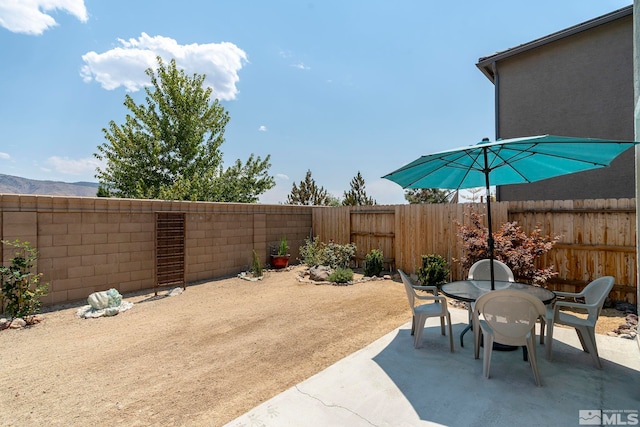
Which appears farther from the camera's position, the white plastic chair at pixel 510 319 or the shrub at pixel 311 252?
the shrub at pixel 311 252

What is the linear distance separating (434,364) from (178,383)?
2556 millimetres

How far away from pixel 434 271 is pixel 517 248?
5.37 ft

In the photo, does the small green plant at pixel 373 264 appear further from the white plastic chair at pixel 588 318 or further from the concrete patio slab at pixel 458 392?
the white plastic chair at pixel 588 318

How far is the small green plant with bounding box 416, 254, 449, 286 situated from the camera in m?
6.49

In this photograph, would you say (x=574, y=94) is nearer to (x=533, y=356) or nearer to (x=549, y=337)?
(x=549, y=337)

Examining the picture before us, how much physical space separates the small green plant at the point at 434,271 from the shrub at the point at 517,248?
0.60 metres

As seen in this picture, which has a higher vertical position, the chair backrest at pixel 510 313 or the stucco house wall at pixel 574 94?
the stucco house wall at pixel 574 94

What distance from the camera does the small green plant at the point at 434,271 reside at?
6488 mm

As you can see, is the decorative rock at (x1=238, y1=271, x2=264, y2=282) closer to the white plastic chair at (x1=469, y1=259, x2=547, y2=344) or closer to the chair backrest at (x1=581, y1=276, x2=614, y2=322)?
the white plastic chair at (x1=469, y1=259, x2=547, y2=344)

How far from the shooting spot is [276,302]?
579 centimetres

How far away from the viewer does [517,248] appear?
17.9ft

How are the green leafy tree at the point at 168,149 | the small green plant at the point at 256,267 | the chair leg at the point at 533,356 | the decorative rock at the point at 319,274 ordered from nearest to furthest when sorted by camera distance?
1. the chair leg at the point at 533,356
2. the decorative rock at the point at 319,274
3. the small green plant at the point at 256,267
4. the green leafy tree at the point at 168,149

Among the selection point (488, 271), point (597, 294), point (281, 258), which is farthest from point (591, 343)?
point (281, 258)

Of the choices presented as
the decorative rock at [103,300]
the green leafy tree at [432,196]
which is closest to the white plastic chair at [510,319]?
the decorative rock at [103,300]
